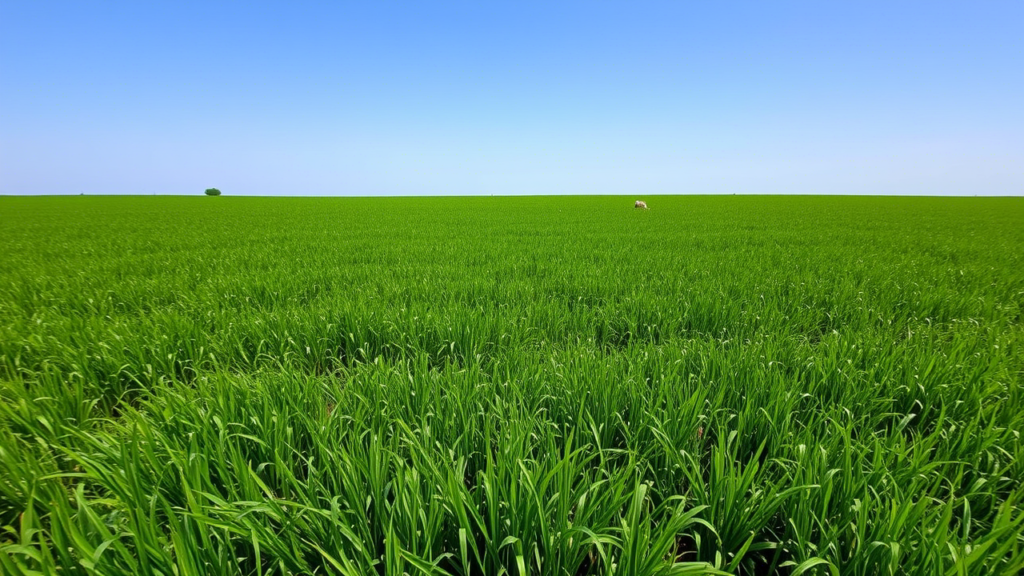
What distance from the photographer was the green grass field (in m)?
1.36

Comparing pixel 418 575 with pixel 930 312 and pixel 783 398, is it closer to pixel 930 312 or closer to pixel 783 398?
pixel 783 398

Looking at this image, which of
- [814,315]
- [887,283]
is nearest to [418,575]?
[814,315]

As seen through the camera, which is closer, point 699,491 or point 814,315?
point 699,491

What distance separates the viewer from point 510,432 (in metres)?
1.82

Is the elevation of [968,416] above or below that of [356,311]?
below

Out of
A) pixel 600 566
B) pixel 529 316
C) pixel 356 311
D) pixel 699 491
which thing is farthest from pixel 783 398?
pixel 356 311

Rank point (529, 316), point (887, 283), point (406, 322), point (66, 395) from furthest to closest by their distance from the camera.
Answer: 1. point (887, 283)
2. point (529, 316)
3. point (406, 322)
4. point (66, 395)

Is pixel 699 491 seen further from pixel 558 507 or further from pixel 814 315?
pixel 814 315

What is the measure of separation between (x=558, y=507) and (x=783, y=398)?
1.64 m

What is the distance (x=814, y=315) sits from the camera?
4625 mm

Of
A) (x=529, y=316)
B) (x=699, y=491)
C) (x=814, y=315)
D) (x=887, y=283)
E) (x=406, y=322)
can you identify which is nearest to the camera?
(x=699, y=491)

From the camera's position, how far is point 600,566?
133 centimetres

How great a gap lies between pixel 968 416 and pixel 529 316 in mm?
3112

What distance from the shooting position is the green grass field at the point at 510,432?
4.46 ft
